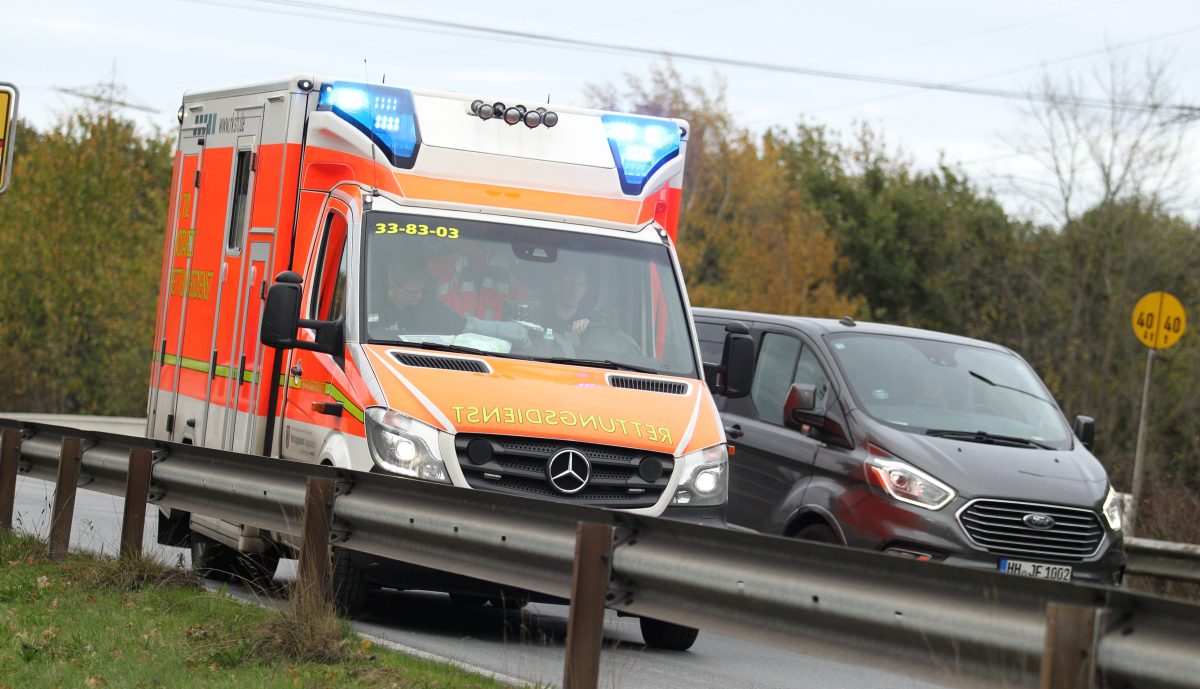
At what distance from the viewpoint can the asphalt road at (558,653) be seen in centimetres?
819

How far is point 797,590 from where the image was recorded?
5.39 meters

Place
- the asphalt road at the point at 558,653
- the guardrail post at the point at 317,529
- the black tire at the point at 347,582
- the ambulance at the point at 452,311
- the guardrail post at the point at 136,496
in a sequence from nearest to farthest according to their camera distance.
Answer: the guardrail post at the point at 317,529 < the asphalt road at the point at 558,653 < the black tire at the point at 347,582 < the ambulance at the point at 452,311 < the guardrail post at the point at 136,496

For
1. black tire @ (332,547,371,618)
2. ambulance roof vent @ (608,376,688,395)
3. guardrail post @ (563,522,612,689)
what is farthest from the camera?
ambulance roof vent @ (608,376,688,395)

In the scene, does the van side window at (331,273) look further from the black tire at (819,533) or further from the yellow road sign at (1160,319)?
the yellow road sign at (1160,319)

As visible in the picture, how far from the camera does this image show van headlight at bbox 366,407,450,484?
871 centimetres

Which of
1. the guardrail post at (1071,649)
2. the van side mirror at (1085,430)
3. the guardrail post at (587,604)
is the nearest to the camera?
the guardrail post at (1071,649)

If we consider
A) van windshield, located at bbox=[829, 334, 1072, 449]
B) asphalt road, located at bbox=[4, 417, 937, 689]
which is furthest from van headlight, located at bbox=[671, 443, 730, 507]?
van windshield, located at bbox=[829, 334, 1072, 449]

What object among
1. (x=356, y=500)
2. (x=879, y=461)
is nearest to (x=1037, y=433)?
(x=879, y=461)

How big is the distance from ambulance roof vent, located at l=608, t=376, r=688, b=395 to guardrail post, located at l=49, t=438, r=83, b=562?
343 cm

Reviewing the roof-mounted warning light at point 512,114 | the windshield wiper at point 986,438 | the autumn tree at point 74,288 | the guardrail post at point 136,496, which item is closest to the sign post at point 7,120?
the guardrail post at point 136,496

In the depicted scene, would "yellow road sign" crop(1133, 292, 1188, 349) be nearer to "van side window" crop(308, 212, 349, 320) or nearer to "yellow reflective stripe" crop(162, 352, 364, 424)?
"yellow reflective stripe" crop(162, 352, 364, 424)

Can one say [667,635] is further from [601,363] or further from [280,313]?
[280,313]

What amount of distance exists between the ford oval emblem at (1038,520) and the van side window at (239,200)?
527 centimetres

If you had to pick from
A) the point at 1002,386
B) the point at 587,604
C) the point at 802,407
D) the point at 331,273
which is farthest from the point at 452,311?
the point at 1002,386
